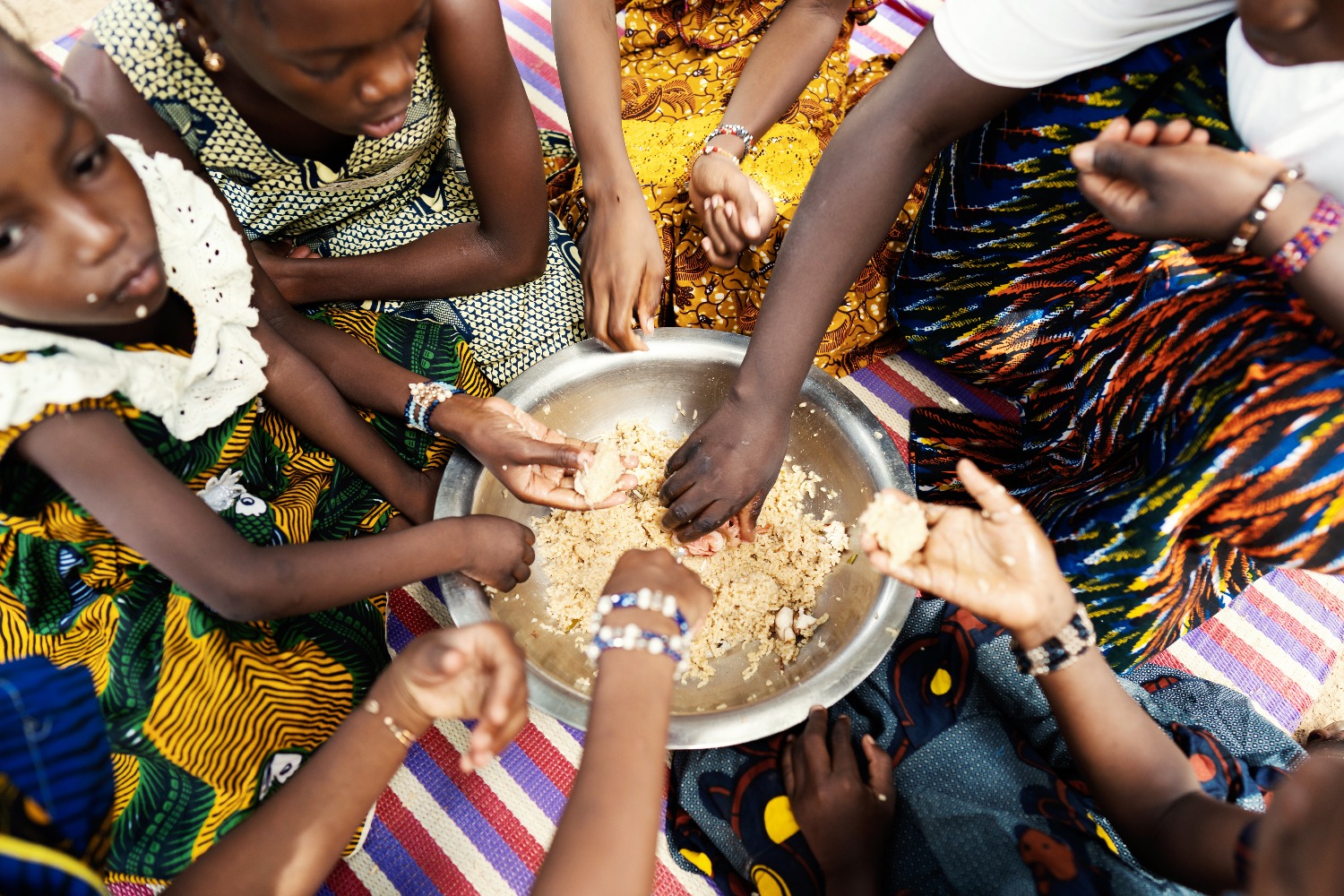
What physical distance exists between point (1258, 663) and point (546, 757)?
1347 millimetres

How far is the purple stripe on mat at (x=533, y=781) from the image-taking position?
4.58 ft

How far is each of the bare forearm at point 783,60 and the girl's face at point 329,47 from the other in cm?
74

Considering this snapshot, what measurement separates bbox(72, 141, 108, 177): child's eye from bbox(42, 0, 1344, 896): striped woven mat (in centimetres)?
92

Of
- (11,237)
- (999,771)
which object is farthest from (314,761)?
(999,771)

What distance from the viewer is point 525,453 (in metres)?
1.25

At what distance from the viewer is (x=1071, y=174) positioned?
1.19 metres

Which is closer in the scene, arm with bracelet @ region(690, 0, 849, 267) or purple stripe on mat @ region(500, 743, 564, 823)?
purple stripe on mat @ region(500, 743, 564, 823)

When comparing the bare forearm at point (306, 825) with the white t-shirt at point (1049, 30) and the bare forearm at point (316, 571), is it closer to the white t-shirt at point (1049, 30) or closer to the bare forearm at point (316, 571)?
the bare forearm at point (316, 571)

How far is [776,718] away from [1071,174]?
0.89 meters

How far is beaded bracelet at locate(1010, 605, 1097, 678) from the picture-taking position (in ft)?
3.04

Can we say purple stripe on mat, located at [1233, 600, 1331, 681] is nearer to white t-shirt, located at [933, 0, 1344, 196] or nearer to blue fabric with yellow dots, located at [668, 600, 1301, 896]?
blue fabric with yellow dots, located at [668, 600, 1301, 896]

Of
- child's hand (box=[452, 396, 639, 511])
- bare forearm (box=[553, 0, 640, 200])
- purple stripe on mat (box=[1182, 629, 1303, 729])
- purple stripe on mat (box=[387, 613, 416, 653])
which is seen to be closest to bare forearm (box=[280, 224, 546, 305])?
bare forearm (box=[553, 0, 640, 200])

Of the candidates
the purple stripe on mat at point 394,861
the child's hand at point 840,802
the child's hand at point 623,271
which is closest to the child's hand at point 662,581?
the child's hand at point 840,802

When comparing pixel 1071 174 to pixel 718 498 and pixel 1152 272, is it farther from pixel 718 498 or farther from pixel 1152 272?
pixel 718 498
